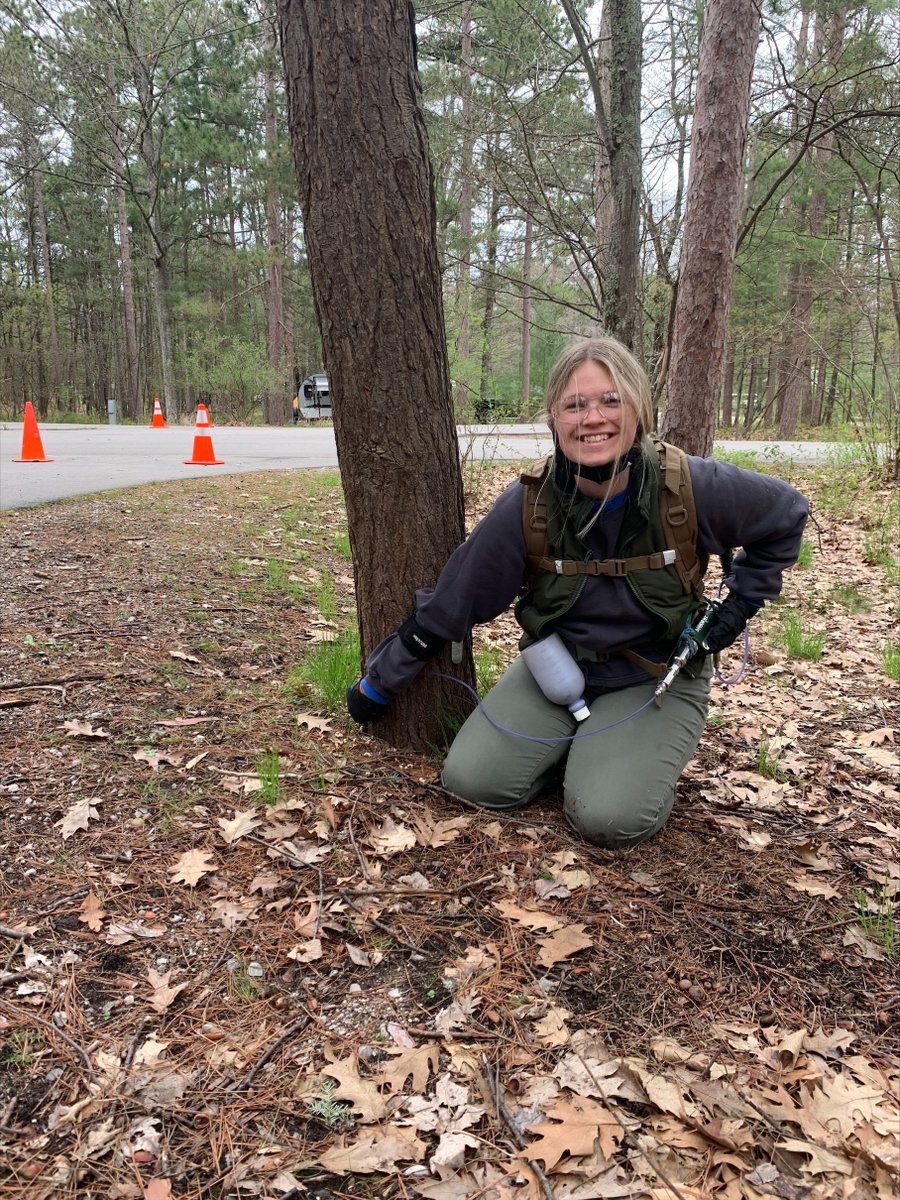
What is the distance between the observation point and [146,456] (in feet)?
35.8

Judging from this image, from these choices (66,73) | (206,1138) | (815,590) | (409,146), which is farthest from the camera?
(66,73)

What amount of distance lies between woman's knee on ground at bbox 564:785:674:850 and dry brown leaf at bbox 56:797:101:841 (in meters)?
1.59

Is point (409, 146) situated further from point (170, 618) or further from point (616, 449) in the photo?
point (170, 618)

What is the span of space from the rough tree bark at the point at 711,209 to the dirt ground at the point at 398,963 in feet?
9.86

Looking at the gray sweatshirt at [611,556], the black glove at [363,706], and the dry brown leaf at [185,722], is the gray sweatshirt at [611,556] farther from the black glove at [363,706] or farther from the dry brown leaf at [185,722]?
the dry brown leaf at [185,722]

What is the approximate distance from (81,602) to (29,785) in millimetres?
1810

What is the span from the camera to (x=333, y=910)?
2.17 m

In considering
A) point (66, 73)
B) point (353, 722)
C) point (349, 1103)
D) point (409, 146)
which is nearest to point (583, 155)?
point (409, 146)

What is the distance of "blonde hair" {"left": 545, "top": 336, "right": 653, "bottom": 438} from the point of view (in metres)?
2.51

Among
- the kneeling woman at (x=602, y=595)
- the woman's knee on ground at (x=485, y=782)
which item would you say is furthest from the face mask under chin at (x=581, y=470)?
the woman's knee on ground at (x=485, y=782)

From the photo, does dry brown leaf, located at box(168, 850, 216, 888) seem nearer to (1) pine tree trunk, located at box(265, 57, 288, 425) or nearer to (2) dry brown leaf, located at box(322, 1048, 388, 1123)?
(2) dry brown leaf, located at box(322, 1048, 388, 1123)

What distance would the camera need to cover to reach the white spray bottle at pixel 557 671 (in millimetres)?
2762

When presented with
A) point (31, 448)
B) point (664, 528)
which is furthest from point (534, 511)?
point (31, 448)

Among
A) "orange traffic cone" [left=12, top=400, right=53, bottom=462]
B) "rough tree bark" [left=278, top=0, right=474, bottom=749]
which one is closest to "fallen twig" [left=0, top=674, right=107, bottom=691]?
"rough tree bark" [left=278, top=0, right=474, bottom=749]
